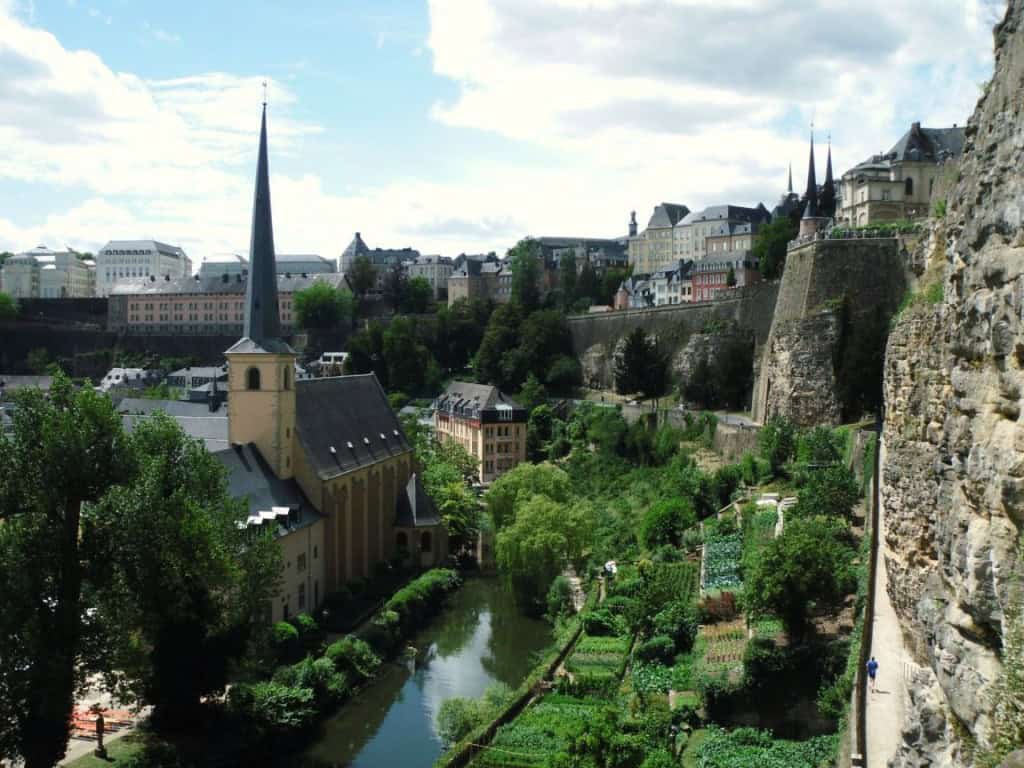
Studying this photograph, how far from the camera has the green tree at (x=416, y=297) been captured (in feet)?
375

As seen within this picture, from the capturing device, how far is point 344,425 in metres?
46.9

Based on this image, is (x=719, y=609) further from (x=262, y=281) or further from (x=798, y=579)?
(x=262, y=281)

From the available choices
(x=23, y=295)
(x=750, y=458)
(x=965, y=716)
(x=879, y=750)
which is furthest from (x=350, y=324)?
(x=965, y=716)

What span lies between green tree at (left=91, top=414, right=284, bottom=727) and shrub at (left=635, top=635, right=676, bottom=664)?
33.7ft

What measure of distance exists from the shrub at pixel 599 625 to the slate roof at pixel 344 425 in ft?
43.6

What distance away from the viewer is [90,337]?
117 meters

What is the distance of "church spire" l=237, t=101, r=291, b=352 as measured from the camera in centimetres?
3950

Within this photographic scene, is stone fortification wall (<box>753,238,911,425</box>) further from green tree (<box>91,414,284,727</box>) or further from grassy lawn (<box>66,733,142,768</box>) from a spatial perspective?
grassy lawn (<box>66,733,142,768</box>)

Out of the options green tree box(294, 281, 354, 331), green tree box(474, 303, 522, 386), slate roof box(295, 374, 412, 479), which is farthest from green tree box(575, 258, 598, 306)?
slate roof box(295, 374, 412, 479)

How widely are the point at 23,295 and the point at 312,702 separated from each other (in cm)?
13481

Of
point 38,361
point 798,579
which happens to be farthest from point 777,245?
point 38,361

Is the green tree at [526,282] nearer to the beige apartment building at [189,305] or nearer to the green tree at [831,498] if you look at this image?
the beige apartment building at [189,305]

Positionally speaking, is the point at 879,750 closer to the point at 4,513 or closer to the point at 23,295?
the point at 4,513

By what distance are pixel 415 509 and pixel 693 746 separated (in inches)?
1073
